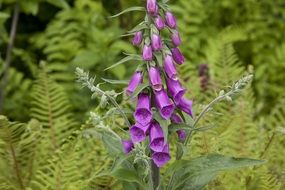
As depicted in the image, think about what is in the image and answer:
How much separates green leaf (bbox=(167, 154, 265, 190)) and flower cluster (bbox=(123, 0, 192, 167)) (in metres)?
0.13

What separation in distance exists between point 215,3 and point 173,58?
3194mm

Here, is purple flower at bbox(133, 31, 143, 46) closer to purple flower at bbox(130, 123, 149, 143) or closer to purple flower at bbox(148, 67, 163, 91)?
purple flower at bbox(148, 67, 163, 91)

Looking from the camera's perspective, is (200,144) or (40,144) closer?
(200,144)

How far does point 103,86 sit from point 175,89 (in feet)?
6.33

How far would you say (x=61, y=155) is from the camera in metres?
2.73

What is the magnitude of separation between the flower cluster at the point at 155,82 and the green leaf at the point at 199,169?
5.2 inches

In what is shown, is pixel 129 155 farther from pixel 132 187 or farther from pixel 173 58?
pixel 173 58

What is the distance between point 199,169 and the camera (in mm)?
2215

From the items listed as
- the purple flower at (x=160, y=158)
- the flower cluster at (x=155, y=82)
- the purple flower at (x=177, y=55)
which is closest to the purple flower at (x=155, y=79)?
the flower cluster at (x=155, y=82)

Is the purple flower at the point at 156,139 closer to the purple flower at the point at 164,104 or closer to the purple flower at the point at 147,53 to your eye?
the purple flower at the point at 164,104

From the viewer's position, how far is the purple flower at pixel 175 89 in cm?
213

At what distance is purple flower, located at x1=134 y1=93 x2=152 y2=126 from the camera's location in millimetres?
2092

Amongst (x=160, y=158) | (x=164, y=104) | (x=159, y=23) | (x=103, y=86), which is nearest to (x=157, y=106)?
(x=164, y=104)

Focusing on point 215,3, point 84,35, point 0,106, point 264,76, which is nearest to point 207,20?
point 215,3
